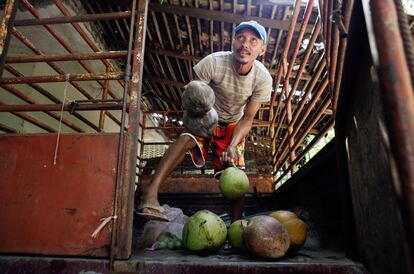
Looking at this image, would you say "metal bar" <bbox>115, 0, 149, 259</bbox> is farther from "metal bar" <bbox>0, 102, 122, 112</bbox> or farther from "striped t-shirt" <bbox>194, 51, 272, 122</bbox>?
"striped t-shirt" <bbox>194, 51, 272, 122</bbox>

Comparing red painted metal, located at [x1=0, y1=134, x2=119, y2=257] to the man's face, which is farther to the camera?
the man's face

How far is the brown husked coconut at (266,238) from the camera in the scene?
59.6 inches

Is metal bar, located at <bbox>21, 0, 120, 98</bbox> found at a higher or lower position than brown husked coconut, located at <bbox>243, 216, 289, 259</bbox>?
higher

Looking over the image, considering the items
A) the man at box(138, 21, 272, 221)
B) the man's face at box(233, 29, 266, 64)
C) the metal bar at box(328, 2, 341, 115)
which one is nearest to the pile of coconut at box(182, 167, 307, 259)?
the man at box(138, 21, 272, 221)

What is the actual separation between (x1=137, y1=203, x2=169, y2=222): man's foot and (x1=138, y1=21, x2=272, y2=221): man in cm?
43

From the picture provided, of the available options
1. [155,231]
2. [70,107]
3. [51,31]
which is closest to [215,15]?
[51,31]

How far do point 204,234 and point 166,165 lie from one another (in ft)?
2.85

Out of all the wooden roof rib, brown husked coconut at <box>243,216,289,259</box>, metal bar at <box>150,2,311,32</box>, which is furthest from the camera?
metal bar at <box>150,2,311,32</box>

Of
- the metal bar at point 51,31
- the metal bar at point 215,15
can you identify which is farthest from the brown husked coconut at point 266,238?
the metal bar at point 215,15

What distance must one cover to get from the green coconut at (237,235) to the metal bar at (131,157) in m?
0.65

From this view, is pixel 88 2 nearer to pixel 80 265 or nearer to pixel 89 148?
pixel 89 148

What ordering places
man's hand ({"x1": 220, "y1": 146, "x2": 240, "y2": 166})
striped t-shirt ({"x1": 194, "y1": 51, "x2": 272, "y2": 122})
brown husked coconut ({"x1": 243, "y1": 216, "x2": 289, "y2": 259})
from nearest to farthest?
brown husked coconut ({"x1": 243, "y1": 216, "x2": 289, "y2": 259}) → man's hand ({"x1": 220, "y1": 146, "x2": 240, "y2": 166}) → striped t-shirt ({"x1": 194, "y1": 51, "x2": 272, "y2": 122})

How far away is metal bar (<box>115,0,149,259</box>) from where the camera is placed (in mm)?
1573

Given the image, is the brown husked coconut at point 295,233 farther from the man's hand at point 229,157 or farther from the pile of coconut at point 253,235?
the man's hand at point 229,157
